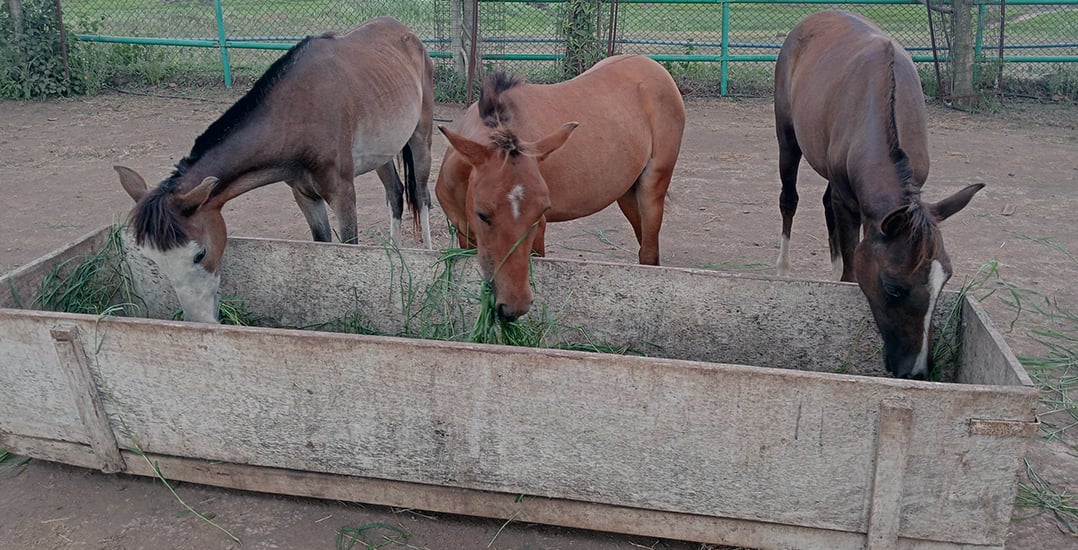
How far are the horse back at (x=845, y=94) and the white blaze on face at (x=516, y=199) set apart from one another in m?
1.52

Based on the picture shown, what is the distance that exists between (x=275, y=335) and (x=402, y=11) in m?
9.32

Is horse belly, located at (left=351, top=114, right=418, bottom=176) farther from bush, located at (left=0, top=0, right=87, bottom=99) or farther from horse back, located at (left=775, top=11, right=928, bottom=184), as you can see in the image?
bush, located at (left=0, top=0, right=87, bottom=99)

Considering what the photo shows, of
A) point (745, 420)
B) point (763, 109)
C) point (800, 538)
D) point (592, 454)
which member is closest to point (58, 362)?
point (592, 454)

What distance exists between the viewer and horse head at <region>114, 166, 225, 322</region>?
10.9ft

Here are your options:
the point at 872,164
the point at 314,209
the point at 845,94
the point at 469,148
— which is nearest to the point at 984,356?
the point at 872,164

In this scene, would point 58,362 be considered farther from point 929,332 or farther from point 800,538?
point 929,332

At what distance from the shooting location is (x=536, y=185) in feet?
10.6

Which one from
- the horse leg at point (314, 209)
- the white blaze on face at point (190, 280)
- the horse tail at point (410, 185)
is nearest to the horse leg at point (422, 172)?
the horse tail at point (410, 185)

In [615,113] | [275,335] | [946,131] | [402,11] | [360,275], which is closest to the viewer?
[275,335]

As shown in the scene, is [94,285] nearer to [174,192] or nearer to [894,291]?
[174,192]

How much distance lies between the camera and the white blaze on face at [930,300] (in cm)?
299

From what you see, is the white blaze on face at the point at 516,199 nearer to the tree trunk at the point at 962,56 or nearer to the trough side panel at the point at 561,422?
the trough side panel at the point at 561,422

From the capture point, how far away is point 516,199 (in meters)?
3.19

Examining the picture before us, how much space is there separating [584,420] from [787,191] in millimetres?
3044
